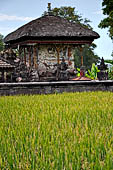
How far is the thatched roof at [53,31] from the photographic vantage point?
64.4ft

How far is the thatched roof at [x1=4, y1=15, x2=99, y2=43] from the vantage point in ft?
64.4

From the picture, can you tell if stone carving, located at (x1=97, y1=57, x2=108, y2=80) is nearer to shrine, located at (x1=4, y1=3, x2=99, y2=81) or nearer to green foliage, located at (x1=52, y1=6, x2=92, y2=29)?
shrine, located at (x1=4, y1=3, x2=99, y2=81)

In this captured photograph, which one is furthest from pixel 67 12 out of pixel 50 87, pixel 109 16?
pixel 50 87

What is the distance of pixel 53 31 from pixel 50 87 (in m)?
10.9

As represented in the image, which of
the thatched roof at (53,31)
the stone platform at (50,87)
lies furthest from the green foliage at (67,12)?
the stone platform at (50,87)

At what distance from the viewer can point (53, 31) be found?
20.3 m

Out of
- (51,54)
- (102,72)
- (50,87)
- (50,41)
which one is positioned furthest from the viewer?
(51,54)

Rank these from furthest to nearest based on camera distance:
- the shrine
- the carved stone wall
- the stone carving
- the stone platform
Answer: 1. the carved stone wall
2. the shrine
3. the stone carving
4. the stone platform

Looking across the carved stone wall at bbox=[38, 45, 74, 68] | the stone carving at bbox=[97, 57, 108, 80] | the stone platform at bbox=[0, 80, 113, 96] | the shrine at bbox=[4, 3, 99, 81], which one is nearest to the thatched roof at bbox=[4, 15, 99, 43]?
the shrine at bbox=[4, 3, 99, 81]

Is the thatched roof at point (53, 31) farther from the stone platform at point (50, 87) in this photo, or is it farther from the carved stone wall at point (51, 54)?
the stone platform at point (50, 87)

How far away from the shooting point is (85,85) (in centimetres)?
1025

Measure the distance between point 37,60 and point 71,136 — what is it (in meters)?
16.7

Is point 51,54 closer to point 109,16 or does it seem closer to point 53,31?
point 53,31

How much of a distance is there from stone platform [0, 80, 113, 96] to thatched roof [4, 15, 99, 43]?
977 centimetres
